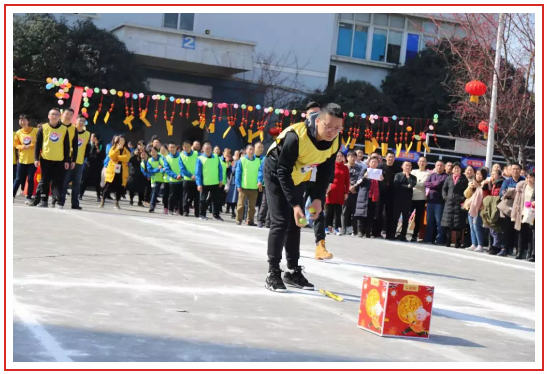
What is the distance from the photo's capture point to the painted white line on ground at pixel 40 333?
477 cm

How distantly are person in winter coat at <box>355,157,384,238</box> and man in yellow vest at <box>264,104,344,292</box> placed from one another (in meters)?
9.37

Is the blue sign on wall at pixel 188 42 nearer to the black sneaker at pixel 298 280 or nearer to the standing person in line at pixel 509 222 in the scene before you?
the standing person in line at pixel 509 222

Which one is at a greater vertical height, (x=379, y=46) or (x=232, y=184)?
(x=379, y=46)

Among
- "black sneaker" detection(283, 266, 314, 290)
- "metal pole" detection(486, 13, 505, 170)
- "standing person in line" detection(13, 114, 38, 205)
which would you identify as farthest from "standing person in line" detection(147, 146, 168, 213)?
"black sneaker" detection(283, 266, 314, 290)

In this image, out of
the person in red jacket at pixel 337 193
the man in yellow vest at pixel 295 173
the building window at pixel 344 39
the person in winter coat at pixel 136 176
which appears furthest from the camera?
the building window at pixel 344 39

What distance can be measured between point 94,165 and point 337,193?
25.0ft

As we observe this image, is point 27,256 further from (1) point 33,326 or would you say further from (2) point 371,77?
(2) point 371,77

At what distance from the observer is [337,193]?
16641 mm

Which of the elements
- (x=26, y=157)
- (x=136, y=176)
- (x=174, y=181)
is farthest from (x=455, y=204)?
(x=26, y=157)

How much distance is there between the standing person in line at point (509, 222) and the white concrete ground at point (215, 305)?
140 inches

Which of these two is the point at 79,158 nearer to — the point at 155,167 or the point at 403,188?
the point at 155,167

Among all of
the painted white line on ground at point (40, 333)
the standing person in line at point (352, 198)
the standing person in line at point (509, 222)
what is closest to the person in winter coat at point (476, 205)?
the standing person in line at point (509, 222)

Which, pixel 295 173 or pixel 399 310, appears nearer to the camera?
pixel 399 310
